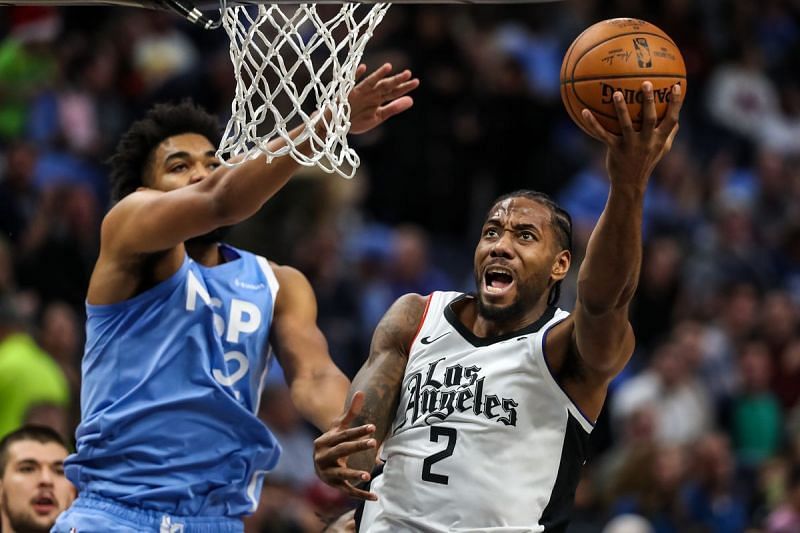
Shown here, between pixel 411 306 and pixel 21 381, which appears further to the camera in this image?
pixel 21 381

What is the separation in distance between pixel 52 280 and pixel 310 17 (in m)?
4.95

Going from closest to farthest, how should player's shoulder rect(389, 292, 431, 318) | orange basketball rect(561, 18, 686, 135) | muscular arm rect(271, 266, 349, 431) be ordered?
1. orange basketball rect(561, 18, 686, 135)
2. player's shoulder rect(389, 292, 431, 318)
3. muscular arm rect(271, 266, 349, 431)

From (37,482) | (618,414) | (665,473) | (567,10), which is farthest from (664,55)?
(567,10)

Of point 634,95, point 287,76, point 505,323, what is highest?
point 287,76

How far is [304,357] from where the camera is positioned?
19.1ft

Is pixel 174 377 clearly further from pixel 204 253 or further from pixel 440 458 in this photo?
pixel 440 458

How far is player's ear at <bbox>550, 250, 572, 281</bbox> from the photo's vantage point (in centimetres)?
512

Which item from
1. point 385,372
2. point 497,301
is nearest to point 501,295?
point 497,301

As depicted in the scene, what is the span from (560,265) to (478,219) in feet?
22.9

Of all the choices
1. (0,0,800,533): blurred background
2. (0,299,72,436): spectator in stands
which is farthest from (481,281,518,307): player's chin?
(0,299,72,436): spectator in stands

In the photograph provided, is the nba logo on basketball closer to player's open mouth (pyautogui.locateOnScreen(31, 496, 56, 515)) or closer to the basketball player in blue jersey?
the basketball player in blue jersey

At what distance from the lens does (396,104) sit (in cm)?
511

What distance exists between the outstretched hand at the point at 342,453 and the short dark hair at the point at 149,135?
176cm

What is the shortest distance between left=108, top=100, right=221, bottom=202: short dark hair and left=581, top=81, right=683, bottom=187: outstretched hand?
214 centimetres
